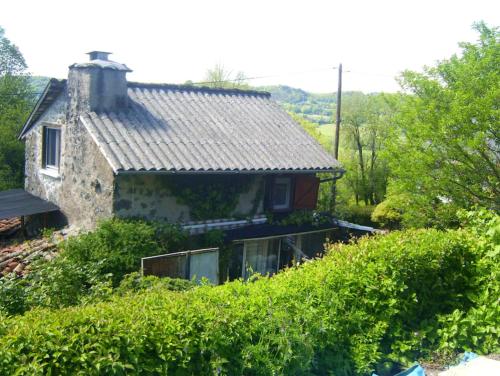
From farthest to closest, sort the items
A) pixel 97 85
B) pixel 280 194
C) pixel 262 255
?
pixel 280 194, pixel 262 255, pixel 97 85

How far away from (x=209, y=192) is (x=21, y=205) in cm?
553

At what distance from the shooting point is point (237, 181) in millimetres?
14273

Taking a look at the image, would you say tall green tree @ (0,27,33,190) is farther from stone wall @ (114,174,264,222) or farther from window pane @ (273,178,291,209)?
window pane @ (273,178,291,209)

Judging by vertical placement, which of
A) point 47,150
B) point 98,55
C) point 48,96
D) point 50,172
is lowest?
point 50,172

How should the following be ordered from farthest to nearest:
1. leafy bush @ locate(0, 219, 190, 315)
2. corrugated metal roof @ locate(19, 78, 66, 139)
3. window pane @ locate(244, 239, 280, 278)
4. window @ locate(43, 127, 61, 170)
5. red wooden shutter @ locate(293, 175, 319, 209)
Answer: red wooden shutter @ locate(293, 175, 319, 209), window @ locate(43, 127, 61, 170), corrugated metal roof @ locate(19, 78, 66, 139), window pane @ locate(244, 239, 280, 278), leafy bush @ locate(0, 219, 190, 315)

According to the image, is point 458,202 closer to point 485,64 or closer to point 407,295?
point 485,64

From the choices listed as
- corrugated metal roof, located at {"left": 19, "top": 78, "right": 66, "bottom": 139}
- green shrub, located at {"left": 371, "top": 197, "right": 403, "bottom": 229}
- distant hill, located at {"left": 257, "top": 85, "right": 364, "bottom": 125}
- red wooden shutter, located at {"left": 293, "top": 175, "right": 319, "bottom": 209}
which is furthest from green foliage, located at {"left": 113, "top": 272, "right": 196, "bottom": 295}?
distant hill, located at {"left": 257, "top": 85, "right": 364, "bottom": 125}

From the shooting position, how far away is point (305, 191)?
16078 millimetres

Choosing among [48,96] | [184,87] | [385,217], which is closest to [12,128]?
[48,96]

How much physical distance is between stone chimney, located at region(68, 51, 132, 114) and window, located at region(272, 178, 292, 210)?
5.20 meters

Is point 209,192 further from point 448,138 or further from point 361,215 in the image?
point 361,215

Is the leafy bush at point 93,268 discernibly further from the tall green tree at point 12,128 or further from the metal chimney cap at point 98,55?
the tall green tree at point 12,128

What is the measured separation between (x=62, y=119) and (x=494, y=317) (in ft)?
38.5

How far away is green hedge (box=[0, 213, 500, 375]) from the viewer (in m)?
4.84
